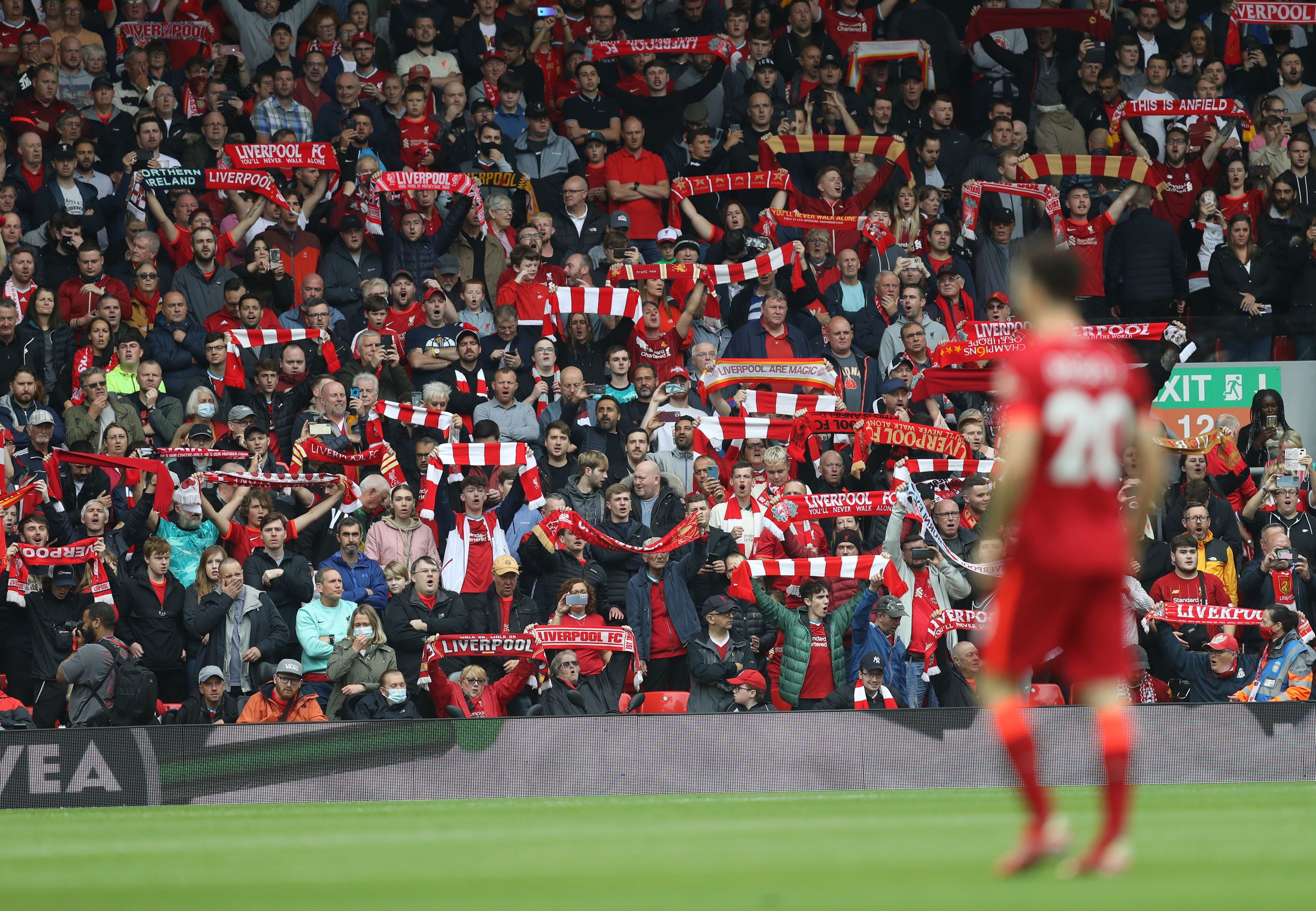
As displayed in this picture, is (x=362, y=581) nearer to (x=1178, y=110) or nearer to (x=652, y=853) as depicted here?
(x=652, y=853)

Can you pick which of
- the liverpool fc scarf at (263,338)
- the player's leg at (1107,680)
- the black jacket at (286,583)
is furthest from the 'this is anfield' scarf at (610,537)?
the player's leg at (1107,680)

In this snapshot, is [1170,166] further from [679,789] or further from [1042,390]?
[1042,390]

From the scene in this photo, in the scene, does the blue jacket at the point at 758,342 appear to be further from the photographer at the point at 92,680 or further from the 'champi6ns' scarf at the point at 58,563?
the photographer at the point at 92,680

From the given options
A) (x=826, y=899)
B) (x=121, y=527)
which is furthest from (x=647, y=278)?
(x=826, y=899)

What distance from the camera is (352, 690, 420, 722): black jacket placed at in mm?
12500

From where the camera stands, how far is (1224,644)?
1315 centimetres

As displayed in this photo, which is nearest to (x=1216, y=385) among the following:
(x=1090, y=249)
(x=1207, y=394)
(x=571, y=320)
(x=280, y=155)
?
(x=1207, y=394)

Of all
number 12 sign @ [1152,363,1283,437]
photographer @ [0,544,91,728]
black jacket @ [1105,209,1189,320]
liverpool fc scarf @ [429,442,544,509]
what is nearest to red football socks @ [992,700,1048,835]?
liverpool fc scarf @ [429,442,544,509]

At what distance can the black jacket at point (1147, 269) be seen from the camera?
17.5 metres

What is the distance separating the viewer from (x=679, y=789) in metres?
11.8

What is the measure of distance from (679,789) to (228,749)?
331 centimetres

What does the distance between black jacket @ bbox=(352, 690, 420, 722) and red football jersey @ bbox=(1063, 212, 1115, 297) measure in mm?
9234

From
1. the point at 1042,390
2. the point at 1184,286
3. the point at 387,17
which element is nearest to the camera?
the point at 1042,390

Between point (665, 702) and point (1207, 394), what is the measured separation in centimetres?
724
